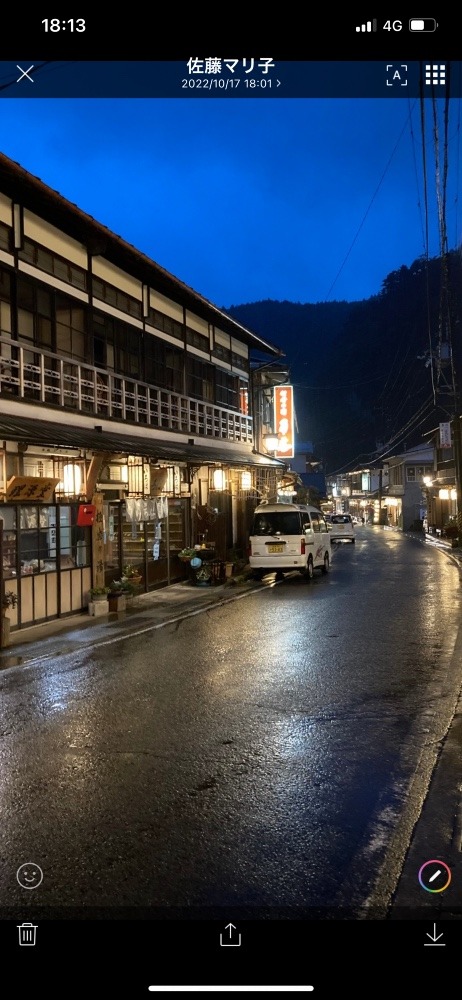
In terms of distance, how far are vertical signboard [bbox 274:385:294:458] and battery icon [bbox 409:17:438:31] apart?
99.8 ft

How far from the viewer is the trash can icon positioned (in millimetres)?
2312

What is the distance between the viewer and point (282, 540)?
20797 millimetres

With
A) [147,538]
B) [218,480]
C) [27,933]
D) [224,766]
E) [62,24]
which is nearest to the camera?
[27,933]

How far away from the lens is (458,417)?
32094mm

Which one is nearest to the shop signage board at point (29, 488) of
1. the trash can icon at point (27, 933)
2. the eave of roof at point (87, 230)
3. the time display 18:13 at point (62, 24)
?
the eave of roof at point (87, 230)

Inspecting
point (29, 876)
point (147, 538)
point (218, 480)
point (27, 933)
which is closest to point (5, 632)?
point (147, 538)

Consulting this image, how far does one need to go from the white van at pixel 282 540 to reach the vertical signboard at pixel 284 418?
42.0 feet

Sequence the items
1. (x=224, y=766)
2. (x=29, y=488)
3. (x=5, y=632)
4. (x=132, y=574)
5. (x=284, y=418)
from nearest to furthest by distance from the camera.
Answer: (x=224, y=766) → (x=5, y=632) → (x=29, y=488) → (x=132, y=574) → (x=284, y=418)

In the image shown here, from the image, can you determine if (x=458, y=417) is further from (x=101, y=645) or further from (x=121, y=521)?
(x=101, y=645)

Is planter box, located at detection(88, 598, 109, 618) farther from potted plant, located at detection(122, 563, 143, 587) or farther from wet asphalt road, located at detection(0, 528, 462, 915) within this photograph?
wet asphalt road, located at detection(0, 528, 462, 915)

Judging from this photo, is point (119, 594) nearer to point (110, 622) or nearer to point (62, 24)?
point (110, 622)

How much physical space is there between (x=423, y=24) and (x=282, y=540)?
59.6 ft

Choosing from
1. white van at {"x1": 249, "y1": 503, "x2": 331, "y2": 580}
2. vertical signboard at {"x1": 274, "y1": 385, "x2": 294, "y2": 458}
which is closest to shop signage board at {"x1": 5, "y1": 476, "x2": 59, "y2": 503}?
white van at {"x1": 249, "y1": 503, "x2": 331, "y2": 580}

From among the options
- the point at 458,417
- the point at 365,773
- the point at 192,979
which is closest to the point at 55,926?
the point at 192,979
